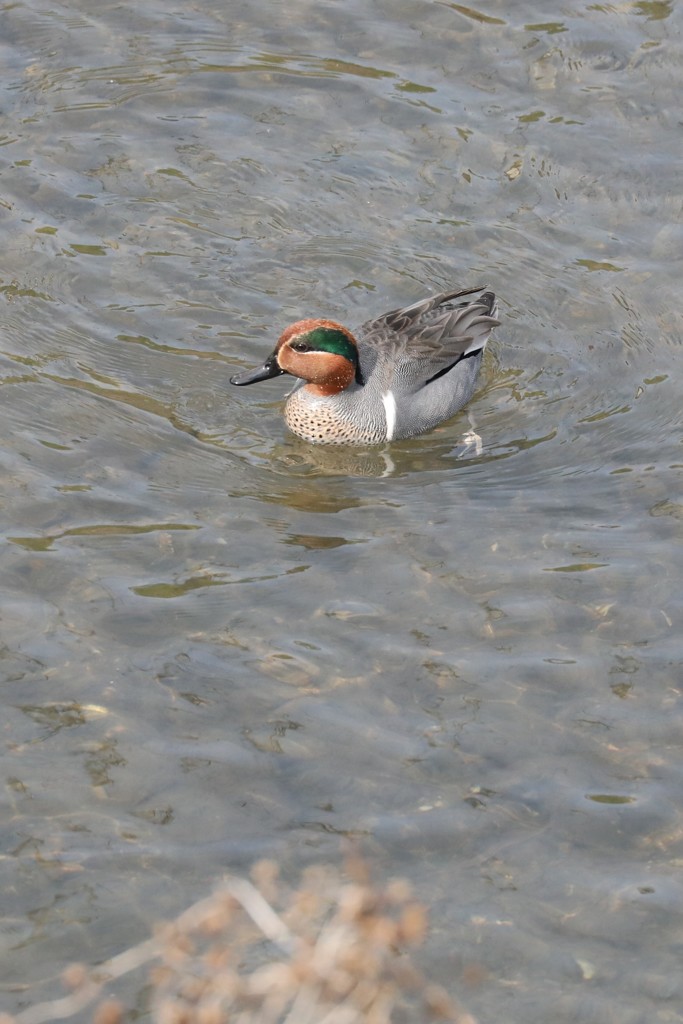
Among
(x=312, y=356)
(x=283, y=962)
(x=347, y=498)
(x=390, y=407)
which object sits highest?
(x=312, y=356)

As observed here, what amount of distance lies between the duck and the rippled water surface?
0.18m

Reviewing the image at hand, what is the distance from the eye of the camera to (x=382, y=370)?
9.38m

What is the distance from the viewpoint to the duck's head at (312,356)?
29.2 ft

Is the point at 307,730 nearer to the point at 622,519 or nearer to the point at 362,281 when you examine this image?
the point at 622,519

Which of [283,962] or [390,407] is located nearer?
[283,962]

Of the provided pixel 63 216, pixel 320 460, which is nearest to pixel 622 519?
pixel 320 460

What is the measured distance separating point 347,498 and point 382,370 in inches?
51.6

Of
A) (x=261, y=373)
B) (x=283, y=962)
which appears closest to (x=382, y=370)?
(x=261, y=373)

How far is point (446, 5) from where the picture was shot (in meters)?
12.9

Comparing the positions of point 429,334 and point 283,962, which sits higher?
point 429,334

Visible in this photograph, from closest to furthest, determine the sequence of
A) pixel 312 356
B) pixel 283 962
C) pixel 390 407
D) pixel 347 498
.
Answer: pixel 283 962 → pixel 347 498 → pixel 312 356 → pixel 390 407

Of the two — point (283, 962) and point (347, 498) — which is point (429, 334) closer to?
point (347, 498)

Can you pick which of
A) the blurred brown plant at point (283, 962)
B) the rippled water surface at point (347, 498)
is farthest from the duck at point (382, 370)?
the blurred brown plant at point (283, 962)

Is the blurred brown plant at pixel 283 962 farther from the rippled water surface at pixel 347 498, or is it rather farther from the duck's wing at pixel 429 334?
the duck's wing at pixel 429 334
